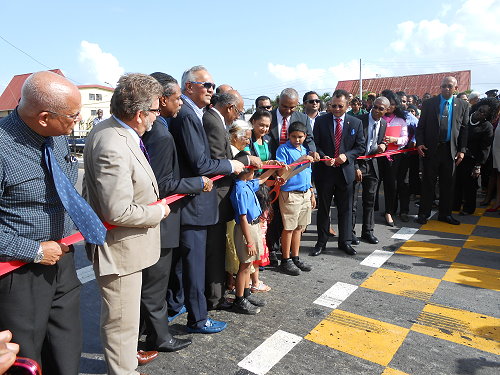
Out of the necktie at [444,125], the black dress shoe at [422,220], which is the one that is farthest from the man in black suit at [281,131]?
the black dress shoe at [422,220]

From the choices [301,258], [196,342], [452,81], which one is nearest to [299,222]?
[301,258]

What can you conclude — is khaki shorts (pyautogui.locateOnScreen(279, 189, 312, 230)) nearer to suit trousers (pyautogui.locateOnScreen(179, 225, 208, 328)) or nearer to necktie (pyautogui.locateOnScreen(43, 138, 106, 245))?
suit trousers (pyautogui.locateOnScreen(179, 225, 208, 328))

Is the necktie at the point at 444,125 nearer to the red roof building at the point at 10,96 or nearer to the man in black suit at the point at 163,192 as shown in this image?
the man in black suit at the point at 163,192

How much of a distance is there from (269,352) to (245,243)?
96cm

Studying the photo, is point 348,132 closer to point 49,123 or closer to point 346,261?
point 346,261

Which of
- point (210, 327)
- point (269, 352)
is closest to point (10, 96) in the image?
point (210, 327)

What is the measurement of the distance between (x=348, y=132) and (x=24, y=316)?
4.27 m

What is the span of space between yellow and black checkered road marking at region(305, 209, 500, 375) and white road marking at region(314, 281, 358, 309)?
13 centimetres

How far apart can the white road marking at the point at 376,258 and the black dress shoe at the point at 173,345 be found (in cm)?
269

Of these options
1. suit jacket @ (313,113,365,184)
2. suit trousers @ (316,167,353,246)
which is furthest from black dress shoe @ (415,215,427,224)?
suit jacket @ (313,113,365,184)

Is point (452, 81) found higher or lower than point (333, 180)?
higher

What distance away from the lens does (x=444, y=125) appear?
598cm

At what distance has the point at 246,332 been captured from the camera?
3.15 metres

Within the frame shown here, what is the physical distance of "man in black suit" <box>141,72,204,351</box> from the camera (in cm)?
263
